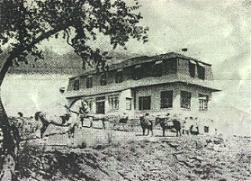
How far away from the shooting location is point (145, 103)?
10.7 ft

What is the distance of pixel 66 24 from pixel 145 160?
3.10 feet

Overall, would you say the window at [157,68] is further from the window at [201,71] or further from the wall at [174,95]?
the window at [201,71]

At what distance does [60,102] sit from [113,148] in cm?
43

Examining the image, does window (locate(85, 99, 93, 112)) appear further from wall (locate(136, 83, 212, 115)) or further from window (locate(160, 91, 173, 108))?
window (locate(160, 91, 173, 108))

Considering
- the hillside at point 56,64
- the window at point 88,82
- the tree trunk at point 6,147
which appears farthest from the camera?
the window at point 88,82

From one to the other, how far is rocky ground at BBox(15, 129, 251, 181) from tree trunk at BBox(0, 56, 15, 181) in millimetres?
57

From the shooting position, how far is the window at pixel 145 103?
323 centimetres

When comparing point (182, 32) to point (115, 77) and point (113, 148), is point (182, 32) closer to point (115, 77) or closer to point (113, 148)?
point (115, 77)

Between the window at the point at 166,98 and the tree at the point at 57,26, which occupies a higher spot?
the tree at the point at 57,26

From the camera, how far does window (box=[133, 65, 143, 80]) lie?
10.6 ft

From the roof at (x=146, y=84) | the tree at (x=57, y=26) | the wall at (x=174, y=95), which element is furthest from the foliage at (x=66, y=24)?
the wall at (x=174, y=95)

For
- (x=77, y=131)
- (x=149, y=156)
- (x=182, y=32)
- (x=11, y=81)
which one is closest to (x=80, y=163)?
(x=77, y=131)

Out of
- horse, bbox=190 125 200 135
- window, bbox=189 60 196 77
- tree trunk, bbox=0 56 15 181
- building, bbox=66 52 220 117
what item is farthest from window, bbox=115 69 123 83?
tree trunk, bbox=0 56 15 181

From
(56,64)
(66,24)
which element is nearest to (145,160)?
(56,64)
